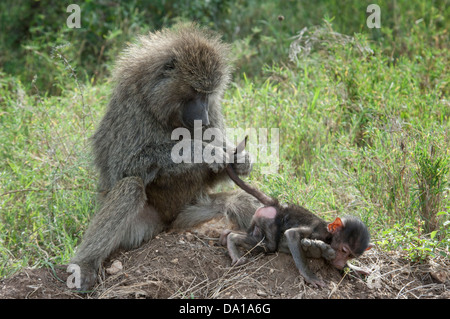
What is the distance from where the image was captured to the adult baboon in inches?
137

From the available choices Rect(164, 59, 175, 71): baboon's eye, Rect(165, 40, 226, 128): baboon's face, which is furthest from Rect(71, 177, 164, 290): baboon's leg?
Rect(164, 59, 175, 71): baboon's eye

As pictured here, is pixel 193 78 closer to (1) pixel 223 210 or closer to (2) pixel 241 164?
(2) pixel 241 164

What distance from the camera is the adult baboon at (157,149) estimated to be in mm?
3484

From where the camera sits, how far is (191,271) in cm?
332

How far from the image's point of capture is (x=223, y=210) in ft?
12.6

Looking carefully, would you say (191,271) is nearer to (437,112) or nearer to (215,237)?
(215,237)

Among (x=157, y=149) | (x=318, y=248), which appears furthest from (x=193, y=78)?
(x=318, y=248)

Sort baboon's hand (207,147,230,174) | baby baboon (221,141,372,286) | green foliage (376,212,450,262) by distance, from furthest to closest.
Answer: baboon's hand (207,147,230,174)
green foliage (376,212,450,262)
baby baboon (221,141,372,286)

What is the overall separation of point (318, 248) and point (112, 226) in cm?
121

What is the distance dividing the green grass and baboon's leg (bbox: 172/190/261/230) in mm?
333

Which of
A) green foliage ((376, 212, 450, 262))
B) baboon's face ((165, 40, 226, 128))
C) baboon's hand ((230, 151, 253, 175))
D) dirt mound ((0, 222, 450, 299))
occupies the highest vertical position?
baboon's face ((165, 40, 226, 128))

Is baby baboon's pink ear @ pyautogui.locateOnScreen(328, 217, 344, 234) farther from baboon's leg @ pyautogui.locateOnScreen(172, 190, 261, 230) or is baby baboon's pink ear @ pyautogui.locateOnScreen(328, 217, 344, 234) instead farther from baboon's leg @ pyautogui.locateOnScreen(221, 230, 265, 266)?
baboon's leg @ pyautogui.locateOnScreen(172, 190, 261, 230)
